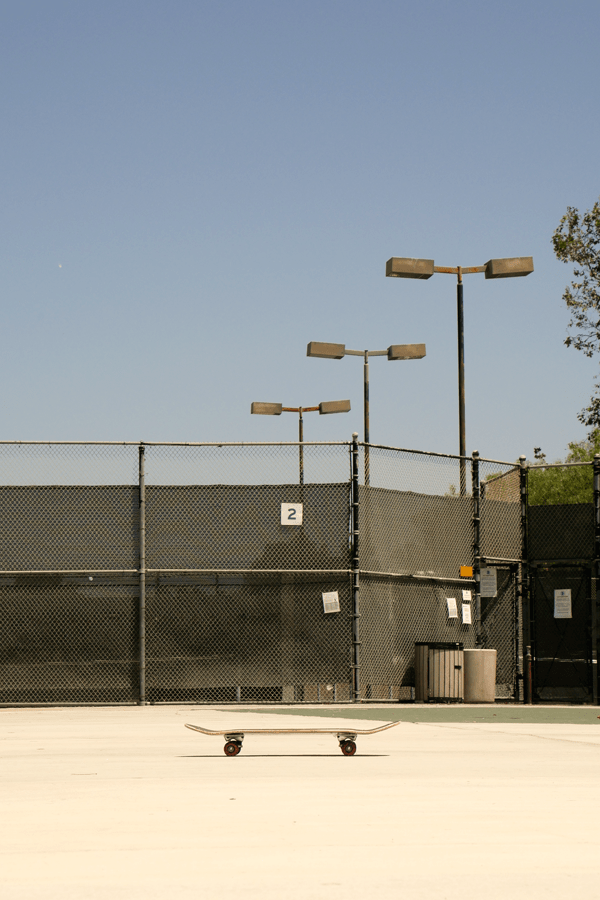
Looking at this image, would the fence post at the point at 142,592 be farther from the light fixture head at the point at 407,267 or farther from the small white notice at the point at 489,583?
the light fixture head at the point at 407,267

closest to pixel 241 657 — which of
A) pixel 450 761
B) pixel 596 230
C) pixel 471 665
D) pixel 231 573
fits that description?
pixel 231 573

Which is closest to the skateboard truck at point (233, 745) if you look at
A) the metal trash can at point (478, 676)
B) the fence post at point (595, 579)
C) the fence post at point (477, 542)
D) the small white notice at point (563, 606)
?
the metal trash can at point (478, 676)

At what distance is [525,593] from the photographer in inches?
805

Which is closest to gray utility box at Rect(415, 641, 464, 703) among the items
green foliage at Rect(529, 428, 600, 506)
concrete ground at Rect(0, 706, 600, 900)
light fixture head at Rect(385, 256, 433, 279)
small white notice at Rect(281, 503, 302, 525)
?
small white notice at Rect(281, 503, 302, 525)

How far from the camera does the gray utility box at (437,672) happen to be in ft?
60.9

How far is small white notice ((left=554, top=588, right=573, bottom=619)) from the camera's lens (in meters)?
20.5

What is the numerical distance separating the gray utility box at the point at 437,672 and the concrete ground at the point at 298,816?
543cm

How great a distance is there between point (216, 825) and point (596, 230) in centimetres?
3422

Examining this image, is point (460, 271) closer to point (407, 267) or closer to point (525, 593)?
point (407, 267)

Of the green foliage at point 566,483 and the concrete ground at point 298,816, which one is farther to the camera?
the green foliage at point 566,483

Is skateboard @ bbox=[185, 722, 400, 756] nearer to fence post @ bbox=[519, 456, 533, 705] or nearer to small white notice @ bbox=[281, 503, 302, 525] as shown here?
small white notice @ bbox=[281, 503, 302, 525]

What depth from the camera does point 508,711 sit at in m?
17.4

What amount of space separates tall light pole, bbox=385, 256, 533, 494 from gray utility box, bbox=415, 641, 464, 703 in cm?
564

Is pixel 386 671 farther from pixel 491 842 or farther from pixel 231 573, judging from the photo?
pixel 491 842
